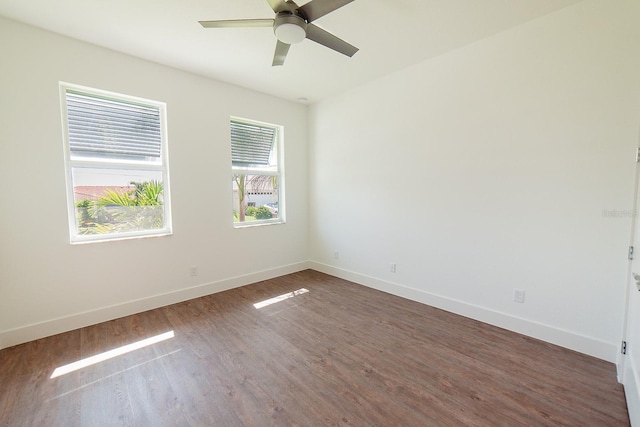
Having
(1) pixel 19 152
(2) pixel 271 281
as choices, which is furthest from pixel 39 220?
(2) pixel 271 281

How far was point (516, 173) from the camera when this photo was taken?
2.52 m

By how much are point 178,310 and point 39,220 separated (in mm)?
1551

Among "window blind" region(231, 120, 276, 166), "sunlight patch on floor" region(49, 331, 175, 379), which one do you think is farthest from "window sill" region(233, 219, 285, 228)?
"sunlight patch on floor" region(49, 331, 175, 379)

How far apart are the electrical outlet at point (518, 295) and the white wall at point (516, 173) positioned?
1.9 inches

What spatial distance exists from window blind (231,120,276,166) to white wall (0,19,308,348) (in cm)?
18

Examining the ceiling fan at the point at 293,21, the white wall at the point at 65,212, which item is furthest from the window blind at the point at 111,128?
the ceiling fan at the point at 293,21

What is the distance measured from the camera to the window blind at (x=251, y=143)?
387 cm

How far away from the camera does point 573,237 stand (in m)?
2.27

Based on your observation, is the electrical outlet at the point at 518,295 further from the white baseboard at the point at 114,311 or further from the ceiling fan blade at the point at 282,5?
the white baseboard at the point at 114,311

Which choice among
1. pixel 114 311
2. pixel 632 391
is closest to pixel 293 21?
pixel 632 391

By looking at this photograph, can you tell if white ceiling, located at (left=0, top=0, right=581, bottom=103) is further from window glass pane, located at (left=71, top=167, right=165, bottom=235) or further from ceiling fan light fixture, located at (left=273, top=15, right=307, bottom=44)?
window glass pane, located at (left=71, top=167, right=165, bottom=235)

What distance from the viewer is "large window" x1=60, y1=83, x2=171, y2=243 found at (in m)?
2.70

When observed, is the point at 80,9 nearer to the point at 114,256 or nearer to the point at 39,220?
the point at 39,220

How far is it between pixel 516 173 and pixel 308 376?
2549 mm
